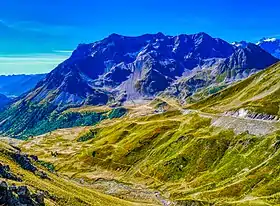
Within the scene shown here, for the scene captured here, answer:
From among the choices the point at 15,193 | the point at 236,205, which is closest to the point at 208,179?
the point at 236,205

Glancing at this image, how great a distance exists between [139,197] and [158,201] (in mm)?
12188

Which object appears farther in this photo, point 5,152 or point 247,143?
point 247,143

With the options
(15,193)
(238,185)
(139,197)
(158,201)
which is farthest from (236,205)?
(15,193)

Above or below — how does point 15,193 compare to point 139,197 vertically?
above

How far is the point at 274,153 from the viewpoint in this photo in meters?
173

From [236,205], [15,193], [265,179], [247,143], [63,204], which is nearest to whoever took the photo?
[15,193]

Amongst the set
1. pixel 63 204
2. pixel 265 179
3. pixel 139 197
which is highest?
pixel 63 204

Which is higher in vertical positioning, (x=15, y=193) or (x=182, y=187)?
(x=15, y=193)

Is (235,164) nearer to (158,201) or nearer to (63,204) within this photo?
(158,201)

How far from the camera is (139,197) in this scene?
589 feet

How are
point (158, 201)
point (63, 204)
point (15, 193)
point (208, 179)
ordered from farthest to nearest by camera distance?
point (208, 179)
point (158, 201)
point (63, 204)
point (15, 193)

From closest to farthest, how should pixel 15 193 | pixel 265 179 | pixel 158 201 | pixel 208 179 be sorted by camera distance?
pixel 15 193, pixel 265 179, pixel 158 201, pixel 208 179

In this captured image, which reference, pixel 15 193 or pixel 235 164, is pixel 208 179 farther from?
pixel 15 193

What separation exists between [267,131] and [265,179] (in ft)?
161
